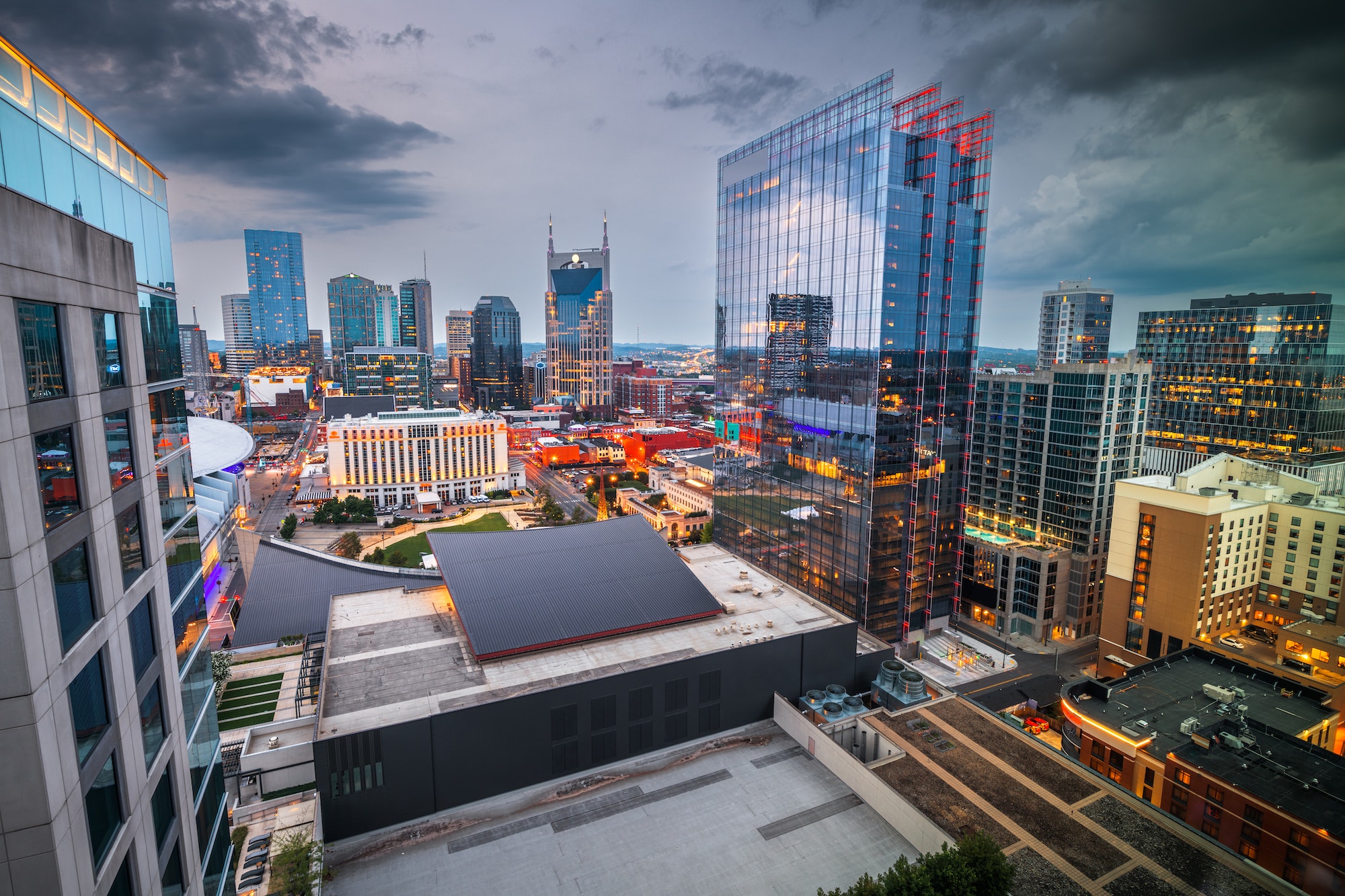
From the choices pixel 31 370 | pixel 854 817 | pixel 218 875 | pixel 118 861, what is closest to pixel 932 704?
pixel 854 817

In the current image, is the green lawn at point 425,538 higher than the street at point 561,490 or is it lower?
lower

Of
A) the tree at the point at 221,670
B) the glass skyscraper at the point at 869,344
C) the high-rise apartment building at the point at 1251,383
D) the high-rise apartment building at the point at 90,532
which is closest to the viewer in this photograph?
the high-rise apartment building at the point at 90,532

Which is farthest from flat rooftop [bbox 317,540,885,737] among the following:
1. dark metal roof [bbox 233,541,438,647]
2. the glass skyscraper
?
the glass skyscraper

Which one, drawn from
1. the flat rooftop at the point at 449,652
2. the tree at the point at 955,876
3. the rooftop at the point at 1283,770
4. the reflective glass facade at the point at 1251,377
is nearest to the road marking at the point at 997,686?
the flat rooftop at the point at 449,652

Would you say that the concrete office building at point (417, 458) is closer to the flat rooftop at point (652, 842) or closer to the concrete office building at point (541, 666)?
the concrete office building at point (541, 666)

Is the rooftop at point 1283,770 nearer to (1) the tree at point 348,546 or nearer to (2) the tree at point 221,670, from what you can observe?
(2) the tree at point 221,670

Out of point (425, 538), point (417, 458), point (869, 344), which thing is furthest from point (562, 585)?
point (417, 458)

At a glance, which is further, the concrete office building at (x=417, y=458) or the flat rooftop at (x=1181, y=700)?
the concrete office building at (x=417, y=458)

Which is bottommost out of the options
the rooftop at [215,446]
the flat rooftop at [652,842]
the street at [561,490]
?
the street at [561,490]

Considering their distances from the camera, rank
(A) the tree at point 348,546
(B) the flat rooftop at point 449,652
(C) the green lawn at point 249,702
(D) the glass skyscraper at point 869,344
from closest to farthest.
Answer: (B) the flat rooftop at point 449,652 → (C) the green lawn at point 249,702 → (D) the glass skyscraper at point 869,344 → (A) the tree at point 348,546
